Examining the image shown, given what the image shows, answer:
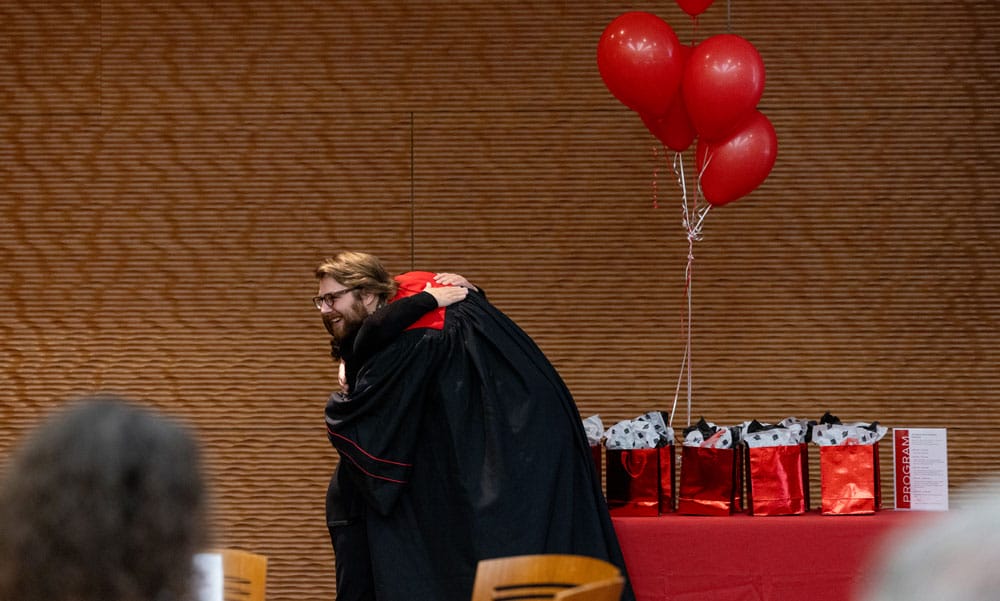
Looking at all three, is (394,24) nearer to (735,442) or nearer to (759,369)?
(759,369)

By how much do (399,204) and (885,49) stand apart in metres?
2.28

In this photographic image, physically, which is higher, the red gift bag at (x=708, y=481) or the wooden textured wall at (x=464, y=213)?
the wooden textured wall at (x=464, y=213)

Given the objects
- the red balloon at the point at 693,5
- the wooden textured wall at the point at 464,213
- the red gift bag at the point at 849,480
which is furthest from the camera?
the wooden textured wall at the point at 464,213

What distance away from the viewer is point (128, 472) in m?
1.06

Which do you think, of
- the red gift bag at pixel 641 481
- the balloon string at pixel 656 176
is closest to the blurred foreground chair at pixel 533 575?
the red gift bag at pixel 641 481

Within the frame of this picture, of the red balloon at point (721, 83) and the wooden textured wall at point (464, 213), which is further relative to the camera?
the wooden textured wall at point (464, 213)

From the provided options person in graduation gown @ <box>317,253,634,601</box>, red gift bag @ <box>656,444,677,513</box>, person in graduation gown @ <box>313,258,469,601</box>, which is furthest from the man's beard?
red gift bag @ <box>656,444,677,513</box>

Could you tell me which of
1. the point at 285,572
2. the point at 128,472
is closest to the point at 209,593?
the point at 128,472

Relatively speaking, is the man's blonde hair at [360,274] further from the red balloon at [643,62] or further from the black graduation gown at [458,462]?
the red balloon at [643,62]

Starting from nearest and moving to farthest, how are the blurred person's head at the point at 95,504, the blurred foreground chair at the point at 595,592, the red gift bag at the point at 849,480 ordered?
the blurred person's head at the point at 95,504, the blurred foreground chair at the point at 595,592, the red gift bag at the point at 849,480

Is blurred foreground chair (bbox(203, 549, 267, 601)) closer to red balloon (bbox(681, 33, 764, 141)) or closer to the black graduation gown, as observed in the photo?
→ the black graduation gown

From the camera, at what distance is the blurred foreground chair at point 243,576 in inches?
84.2

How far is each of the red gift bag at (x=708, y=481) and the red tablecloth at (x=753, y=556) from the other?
0.11 metres

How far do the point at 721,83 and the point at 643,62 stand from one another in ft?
0.86
